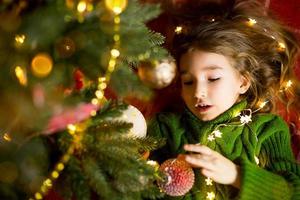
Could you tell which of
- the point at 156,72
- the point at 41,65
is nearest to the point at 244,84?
the point at 156,72

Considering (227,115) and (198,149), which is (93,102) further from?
(227,115)

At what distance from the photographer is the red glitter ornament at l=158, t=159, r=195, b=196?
1.05 m

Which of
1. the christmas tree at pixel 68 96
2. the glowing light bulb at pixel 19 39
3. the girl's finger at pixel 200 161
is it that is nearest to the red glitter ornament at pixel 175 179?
the girl's finger at pixel 200 161

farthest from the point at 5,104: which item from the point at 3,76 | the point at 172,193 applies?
the point at 172,193

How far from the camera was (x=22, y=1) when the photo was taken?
76cm

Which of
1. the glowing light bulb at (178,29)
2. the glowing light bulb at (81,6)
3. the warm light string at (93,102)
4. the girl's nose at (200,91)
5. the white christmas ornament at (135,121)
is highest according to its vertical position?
the glowing light bulb at (81,6)

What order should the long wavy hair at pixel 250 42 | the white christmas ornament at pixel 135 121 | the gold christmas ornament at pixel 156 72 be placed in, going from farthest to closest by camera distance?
1. the long wavy hair at pixel 250 42
2. the gold christmas ornament at pixel 156 72
3. the white christmas ornament at pixel 135 121

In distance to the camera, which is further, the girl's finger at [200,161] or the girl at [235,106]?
the girl at [235,106]

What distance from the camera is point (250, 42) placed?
1340 mm

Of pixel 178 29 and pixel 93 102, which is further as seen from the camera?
pixel 178 29

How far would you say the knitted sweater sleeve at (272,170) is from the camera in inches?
46.1

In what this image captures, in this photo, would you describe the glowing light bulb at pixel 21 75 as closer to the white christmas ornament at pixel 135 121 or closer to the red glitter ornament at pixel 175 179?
the white christmas ornament at pixel 135 121

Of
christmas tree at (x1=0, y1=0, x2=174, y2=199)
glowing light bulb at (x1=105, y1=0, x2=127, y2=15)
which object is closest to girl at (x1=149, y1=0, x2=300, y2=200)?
christmas tree at (x1=0, y1=0, x2=174, y2=199)

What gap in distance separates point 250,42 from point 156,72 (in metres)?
0.35
